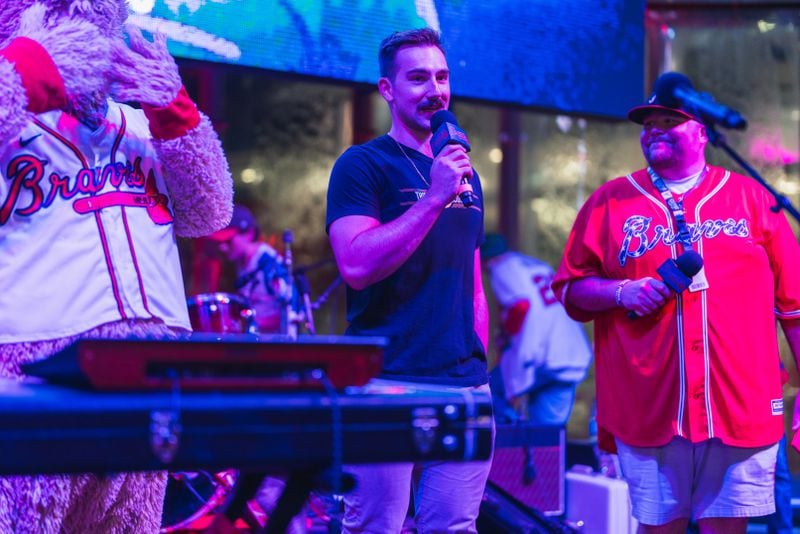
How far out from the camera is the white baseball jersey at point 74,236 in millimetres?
2148

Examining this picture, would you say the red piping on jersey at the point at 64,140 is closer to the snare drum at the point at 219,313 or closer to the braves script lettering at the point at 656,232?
the braves script lettering at the point at 656,232

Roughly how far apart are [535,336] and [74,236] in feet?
15.6

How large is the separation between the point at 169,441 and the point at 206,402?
0.29 feet

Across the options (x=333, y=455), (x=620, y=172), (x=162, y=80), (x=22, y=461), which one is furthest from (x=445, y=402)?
(x=620, y=172)

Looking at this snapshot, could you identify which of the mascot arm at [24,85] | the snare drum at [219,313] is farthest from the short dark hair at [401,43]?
the snare drum at [219,313]

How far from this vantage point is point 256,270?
660 cm

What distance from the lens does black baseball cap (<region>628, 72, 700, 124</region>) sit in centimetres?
297

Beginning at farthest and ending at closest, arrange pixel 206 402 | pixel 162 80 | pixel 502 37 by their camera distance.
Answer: pixel 502 37
pixel 162 80
pixel 206 402

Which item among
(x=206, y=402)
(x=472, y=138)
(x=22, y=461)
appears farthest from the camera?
(x=472, y=138)

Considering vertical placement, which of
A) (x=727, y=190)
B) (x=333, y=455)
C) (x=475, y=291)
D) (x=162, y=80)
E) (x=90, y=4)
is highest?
(x=90, y=4)

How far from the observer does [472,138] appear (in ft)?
29.9

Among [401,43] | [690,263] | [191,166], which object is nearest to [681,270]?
[690,263]

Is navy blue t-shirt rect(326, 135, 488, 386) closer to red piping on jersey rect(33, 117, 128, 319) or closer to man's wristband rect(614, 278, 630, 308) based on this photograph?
man's wristband rect(614, 278, 630, 308)

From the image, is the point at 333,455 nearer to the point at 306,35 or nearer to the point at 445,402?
the point at 445,402
